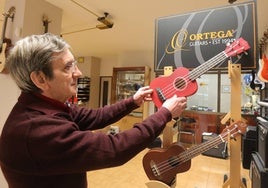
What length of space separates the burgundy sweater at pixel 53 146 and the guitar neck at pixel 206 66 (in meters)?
0.44

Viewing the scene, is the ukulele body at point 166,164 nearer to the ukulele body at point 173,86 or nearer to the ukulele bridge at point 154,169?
the ukulele bridge at point 154,169

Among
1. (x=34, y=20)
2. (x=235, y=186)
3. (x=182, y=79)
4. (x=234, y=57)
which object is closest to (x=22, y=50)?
(x=182, y=79)

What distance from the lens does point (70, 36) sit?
4672 mm

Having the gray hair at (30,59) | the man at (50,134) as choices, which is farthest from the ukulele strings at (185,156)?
the gray hair at (30,59)

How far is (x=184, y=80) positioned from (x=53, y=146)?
2.43 ft

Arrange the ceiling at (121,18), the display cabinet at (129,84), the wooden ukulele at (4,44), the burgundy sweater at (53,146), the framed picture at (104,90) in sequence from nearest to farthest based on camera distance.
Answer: the burgundy sweater at (53,146) < the wooden ukulele at (4,44) < the ceiling at (121,18) < the display cabinet at (129,84) < the framed picture at (104,90)

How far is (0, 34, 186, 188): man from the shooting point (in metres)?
0.65

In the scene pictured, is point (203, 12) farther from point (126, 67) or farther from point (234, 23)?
point (126, 67)

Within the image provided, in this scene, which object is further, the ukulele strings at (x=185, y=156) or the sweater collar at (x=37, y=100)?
the ukulele strings at (x=185, y=156)

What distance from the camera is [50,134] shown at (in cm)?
65

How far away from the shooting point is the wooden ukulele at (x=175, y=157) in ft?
4.01

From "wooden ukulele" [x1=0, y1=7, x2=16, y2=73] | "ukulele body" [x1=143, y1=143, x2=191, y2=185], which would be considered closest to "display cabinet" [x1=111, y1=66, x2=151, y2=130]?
"wooden ukulele" [x1=0, y1=7, x2=16, y2=73]

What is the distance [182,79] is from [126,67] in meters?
4.84

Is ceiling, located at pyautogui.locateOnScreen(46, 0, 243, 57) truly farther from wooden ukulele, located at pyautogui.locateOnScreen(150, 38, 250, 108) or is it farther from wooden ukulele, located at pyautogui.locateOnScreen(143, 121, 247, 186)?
wooden ukulele, located at pyautogui.locateOnScreen(143, 121, 247, 186)
